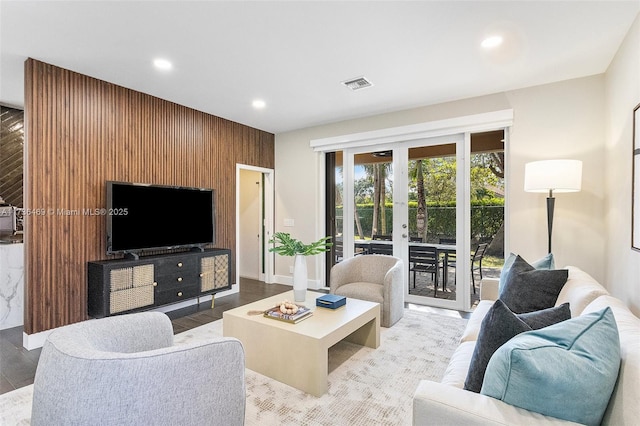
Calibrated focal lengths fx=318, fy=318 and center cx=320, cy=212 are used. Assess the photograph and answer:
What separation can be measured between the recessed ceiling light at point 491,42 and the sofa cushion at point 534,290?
75.1 inches

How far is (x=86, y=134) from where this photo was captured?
10.9ft

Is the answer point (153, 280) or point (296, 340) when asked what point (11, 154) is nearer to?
point (153, 280)

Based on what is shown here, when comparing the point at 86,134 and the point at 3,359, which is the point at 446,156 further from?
the point at 3,359

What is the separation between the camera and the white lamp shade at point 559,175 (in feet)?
9.49

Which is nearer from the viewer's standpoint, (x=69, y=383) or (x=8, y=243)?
(x=69, y=383)

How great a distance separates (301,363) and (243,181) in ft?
14.9

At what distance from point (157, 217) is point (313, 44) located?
8.63 ft

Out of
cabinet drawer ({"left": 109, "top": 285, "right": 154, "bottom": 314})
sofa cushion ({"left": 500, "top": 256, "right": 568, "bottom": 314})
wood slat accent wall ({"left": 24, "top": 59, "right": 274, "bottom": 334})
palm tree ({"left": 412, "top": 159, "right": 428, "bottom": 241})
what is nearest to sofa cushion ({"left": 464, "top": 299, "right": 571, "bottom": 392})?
sofa cushion ({"left": 500, "top": 256, "right": 568, "bottom": 314})

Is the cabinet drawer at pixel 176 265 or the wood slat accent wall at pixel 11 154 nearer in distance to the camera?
the cabinet drawer at pixel 176 265

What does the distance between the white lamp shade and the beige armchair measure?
159 cm

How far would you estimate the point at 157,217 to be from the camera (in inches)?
149

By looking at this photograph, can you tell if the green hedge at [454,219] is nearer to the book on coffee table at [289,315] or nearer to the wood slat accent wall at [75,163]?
the book on coffee table at [289,315]

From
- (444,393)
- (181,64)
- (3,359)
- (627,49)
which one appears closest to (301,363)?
(444,393)

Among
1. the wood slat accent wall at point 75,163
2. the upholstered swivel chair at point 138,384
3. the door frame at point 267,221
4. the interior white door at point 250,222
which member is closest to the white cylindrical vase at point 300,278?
the upholstered swivel chair at point 138,384
